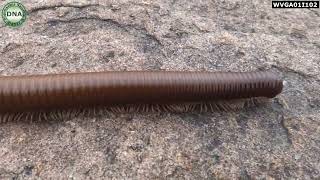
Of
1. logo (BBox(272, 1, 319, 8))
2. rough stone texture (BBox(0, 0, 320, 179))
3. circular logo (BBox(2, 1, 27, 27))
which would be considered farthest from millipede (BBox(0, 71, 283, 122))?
logo (BBox(272, 1, 319, 8))

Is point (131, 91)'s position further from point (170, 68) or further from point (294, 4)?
point (294, 4)

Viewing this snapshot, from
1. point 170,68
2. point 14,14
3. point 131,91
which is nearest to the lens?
point 131,91

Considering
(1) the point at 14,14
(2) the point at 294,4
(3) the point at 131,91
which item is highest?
(1) the point at 14,14

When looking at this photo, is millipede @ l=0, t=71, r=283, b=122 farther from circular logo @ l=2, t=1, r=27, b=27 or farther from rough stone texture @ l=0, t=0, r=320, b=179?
circular logo @ l=2, t=1, r=27, b=27

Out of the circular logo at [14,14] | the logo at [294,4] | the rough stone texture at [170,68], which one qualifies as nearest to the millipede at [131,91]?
the rough stone texture at [170,68]

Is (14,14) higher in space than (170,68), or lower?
higher

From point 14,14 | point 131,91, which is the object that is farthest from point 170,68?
point 14,14

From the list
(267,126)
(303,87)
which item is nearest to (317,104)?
(303,87)
